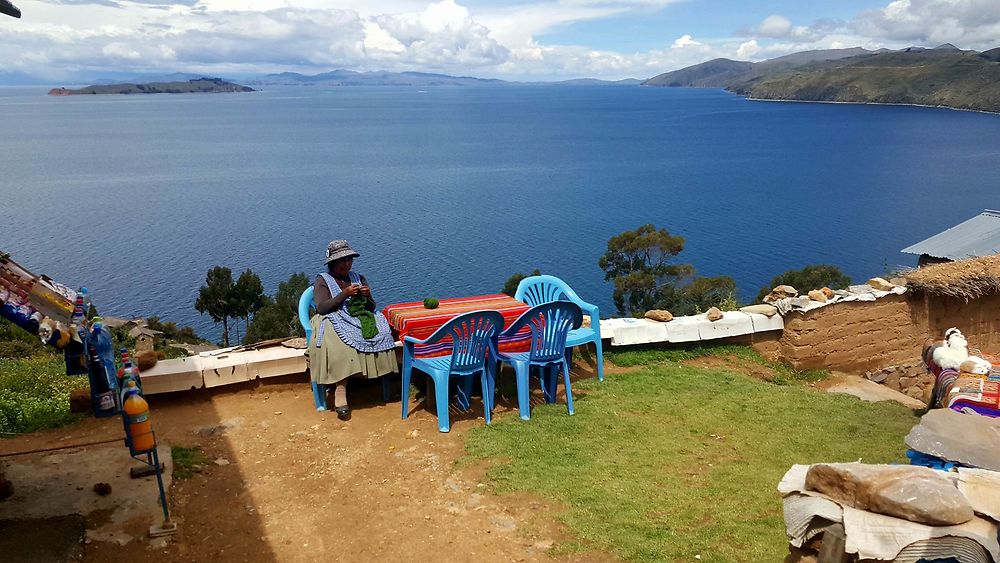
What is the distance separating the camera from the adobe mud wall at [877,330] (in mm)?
8430

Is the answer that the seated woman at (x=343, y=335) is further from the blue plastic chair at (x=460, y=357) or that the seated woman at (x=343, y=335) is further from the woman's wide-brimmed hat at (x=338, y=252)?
the blue plastic chair at (x=460, y=357)

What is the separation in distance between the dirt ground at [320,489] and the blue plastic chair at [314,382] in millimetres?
95

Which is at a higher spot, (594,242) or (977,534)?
(977,534)

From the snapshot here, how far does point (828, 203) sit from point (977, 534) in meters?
63.7

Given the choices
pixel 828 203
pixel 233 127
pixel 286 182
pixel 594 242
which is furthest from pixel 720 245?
pixel 233 127

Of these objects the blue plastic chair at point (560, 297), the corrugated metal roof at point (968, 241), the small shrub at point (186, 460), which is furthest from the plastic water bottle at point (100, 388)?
the corrugated metal roof at point (968, 241)

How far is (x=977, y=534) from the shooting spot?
284 cm

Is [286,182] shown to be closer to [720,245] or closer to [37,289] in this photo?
[720,245]

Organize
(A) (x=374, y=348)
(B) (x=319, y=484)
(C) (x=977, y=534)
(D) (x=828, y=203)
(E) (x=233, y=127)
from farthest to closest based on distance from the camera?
(E) (x=233, y=127) < (D) (x=828, y=203) < (A) (x=374, y=348) < (B) (x=319, y=484) < (C) (x=977, y=534)

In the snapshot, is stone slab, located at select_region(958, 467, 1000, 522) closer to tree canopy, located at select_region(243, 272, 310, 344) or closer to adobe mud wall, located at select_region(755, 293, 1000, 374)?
adobe mud wall, located at select_region(755, 293, 1000, 374)

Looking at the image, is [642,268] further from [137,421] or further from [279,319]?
[137,421]

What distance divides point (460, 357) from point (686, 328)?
3123 mm

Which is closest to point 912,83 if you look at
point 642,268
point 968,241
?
point 642,268

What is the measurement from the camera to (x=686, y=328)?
8.20m
